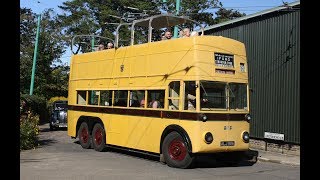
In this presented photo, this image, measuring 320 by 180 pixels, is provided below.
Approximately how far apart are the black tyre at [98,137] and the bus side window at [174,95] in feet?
13.2

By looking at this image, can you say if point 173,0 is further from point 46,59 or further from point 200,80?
point 200,80

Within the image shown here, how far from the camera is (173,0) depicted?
42.4 meters

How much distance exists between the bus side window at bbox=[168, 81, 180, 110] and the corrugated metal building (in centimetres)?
490

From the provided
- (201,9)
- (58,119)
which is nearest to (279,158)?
(58,119)

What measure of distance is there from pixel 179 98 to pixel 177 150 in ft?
4.70

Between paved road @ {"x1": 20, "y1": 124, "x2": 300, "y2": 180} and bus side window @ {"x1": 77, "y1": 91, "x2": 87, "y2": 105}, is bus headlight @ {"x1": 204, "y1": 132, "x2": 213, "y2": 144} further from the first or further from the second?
bus side window @ {"x1": 77, "y1": 91, "x2": 87, "y2": 105}

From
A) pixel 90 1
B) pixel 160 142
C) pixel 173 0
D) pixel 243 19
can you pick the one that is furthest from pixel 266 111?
pixel 90 1

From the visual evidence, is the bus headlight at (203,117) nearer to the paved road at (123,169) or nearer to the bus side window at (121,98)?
the paved road at (123,169)

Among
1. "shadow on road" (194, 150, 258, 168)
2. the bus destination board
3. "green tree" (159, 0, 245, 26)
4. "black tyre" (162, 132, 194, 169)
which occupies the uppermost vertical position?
"green tree" (159, 0, 245, 26)

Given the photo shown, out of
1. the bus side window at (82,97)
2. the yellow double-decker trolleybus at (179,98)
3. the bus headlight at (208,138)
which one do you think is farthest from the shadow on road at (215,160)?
the bus side window at (82,97)

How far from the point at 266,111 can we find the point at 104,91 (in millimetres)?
6006

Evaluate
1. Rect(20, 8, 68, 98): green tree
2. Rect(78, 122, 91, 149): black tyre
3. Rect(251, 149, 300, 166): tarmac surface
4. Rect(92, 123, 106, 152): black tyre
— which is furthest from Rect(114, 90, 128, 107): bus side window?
Rect(20, 8, 68, 98): green tree

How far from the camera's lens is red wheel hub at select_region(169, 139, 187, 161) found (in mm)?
12430

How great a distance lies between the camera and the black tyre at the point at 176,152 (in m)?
12.3
